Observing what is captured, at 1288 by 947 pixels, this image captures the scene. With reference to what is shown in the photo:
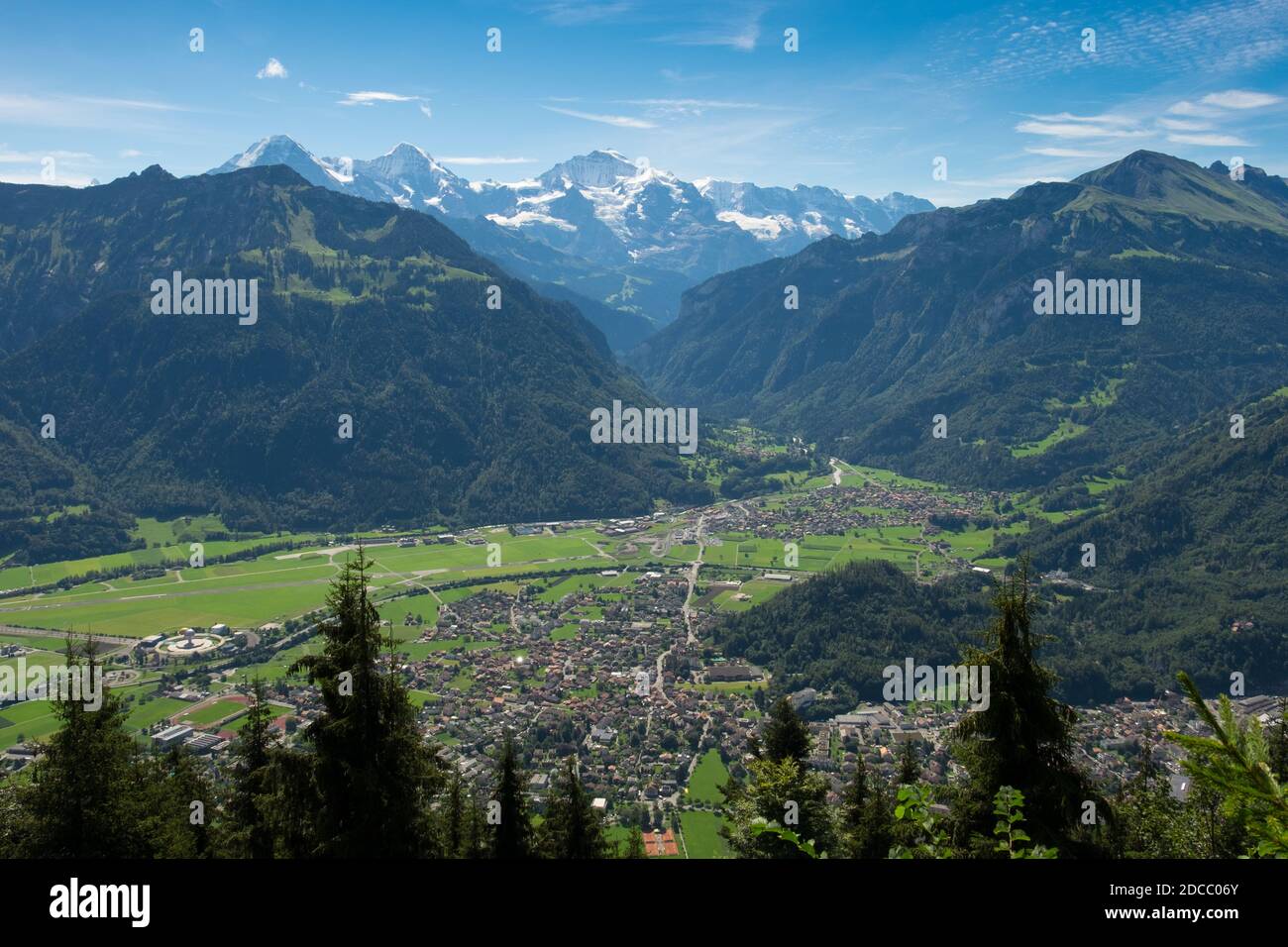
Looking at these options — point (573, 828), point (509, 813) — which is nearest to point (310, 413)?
point (509, 813)

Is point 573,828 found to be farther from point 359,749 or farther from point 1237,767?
point 1237,767

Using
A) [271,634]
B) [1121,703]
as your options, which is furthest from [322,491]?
[1121,703]

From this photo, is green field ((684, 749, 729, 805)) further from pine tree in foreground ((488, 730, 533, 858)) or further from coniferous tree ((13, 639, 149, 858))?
coniferous tree ((13, 639, 149, 858))

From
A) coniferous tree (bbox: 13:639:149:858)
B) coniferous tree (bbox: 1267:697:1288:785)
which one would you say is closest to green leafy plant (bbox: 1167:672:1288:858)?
coniferous tree (bbox: 13:639:149:858)
